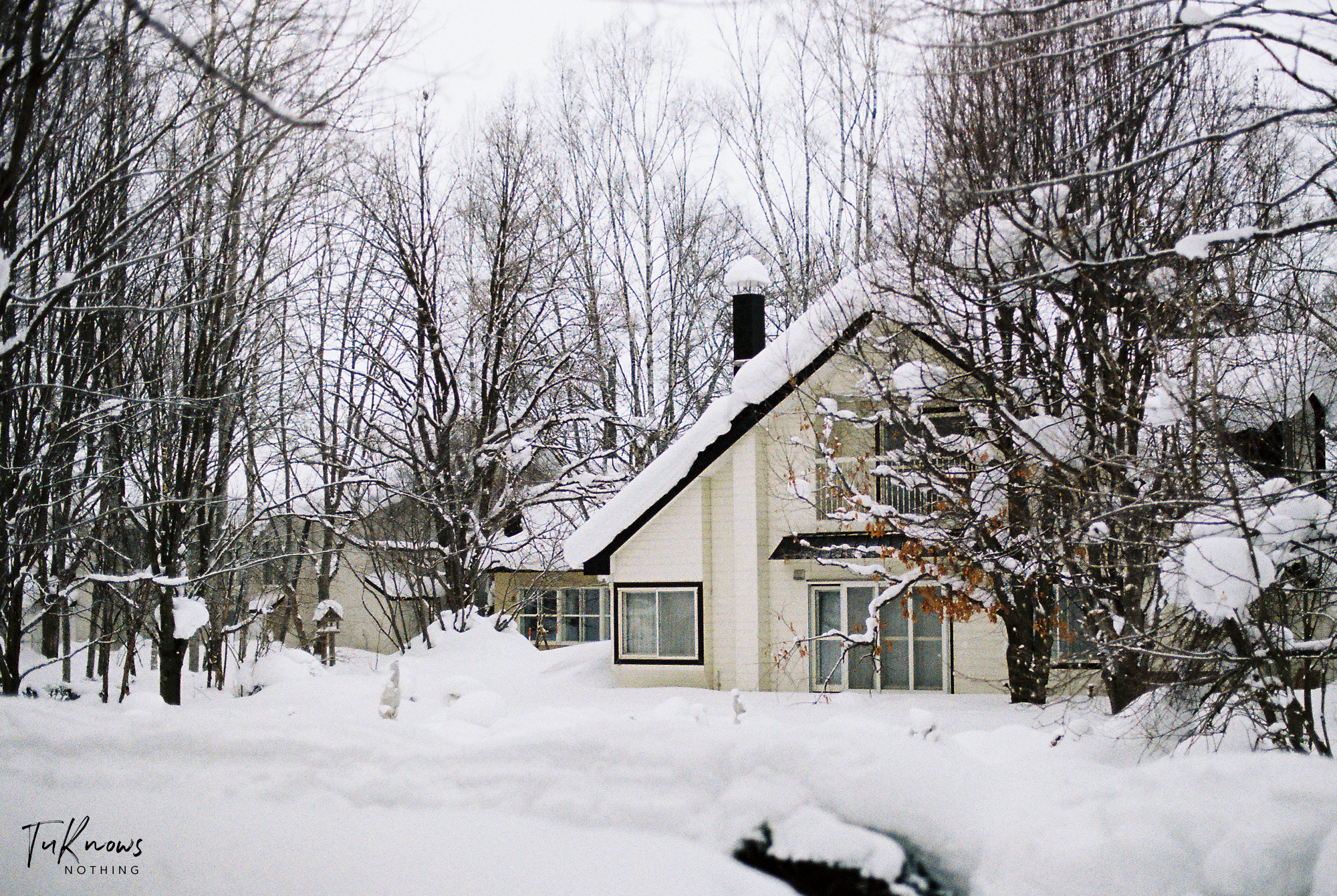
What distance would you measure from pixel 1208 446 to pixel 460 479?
18.0m

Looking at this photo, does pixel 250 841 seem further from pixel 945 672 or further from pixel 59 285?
pixel 945 672

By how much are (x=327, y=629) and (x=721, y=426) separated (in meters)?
13.5

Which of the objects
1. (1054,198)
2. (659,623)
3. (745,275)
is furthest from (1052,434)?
(745,275)

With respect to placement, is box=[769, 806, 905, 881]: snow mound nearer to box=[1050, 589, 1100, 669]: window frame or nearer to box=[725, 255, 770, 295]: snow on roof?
box=[1050, 589, 1100, 669]: window frame

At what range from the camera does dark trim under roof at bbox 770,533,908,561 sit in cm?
1558

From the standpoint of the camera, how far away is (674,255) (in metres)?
31.2

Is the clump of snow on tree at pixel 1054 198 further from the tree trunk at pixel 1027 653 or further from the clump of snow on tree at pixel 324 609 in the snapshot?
the clump of snow on tree at pixel 324 609

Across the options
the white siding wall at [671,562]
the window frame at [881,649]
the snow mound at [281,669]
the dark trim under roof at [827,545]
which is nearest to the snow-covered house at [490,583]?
the snow mound at [281,669]

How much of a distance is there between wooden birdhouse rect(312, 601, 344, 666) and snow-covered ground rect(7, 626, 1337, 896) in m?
20.1

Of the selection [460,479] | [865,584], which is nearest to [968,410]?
[865,584]

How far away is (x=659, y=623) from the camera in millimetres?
16938

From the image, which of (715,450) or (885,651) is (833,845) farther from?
(715,450)

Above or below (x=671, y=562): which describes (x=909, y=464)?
above

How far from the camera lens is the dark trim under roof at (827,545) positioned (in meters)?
15.6
